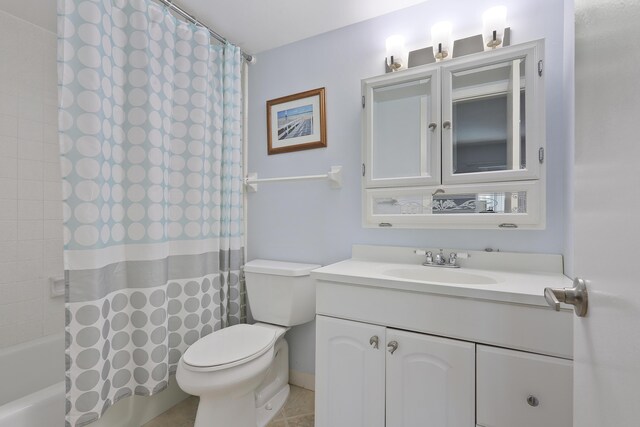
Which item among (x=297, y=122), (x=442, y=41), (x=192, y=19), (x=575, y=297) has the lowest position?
(x=575, y=297)

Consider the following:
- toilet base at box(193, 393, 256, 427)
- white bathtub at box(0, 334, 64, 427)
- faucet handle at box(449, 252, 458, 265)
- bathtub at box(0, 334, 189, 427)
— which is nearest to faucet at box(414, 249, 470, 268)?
faucet handle at box(449, 252, 458, 265)

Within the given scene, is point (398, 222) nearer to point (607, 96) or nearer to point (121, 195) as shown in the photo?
point (607, 96)

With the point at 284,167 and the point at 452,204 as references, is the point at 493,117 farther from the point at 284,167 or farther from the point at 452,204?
the point at 284,167

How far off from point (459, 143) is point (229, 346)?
148cm

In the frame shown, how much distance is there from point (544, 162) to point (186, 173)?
168cm

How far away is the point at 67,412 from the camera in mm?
1090

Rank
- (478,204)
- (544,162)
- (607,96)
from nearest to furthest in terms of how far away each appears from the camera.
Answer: (607,96) → (544,162) → (478,204)

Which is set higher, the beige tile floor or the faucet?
the faucet

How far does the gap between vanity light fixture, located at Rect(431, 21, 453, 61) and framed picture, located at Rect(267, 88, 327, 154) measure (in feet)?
2.20

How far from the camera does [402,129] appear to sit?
1503mm

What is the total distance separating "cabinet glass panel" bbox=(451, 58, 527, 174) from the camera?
1.26m

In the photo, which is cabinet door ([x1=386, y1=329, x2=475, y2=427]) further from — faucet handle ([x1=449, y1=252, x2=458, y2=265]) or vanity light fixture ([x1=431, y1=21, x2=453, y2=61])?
vanity light fixture ([x1=431, y1=21, x2=453, y2=61])

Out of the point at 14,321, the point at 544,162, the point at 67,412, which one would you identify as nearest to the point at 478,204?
the point at 544,162

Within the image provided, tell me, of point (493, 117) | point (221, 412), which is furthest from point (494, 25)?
point (221, 412)
